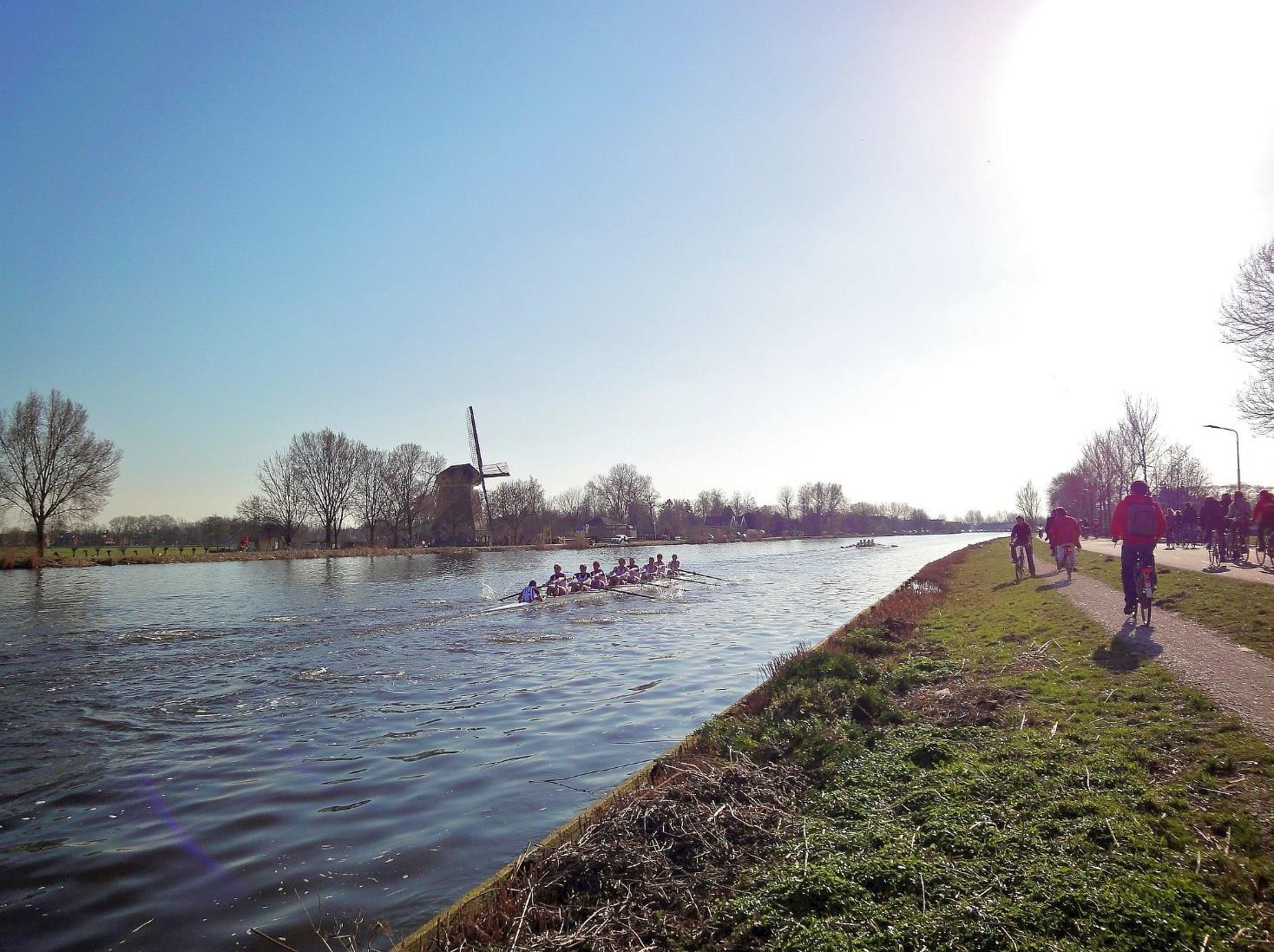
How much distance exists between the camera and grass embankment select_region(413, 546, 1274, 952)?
385 cm

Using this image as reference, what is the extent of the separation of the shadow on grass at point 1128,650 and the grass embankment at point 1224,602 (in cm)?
96

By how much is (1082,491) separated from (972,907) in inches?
2898

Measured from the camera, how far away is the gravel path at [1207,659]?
6.75 meters

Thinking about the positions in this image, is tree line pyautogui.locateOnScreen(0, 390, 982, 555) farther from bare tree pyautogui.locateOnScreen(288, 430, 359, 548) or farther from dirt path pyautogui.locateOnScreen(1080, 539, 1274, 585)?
dirt path pyautogui.locateOnScreen(1080, 539, 1274, 585)

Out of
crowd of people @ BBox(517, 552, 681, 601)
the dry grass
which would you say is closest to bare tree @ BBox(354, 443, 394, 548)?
crowd of people @ BBox(517, 552, 681, 601)

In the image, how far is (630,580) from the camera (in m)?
34.9

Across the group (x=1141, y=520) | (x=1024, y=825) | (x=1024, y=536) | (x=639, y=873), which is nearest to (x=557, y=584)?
(x=1024, y=536)

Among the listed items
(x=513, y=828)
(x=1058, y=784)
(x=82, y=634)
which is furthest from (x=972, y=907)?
(x=82, y=634)

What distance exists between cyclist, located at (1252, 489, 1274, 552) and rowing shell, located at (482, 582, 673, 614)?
21.3m

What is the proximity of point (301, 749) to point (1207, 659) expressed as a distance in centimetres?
1172

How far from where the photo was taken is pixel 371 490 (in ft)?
291

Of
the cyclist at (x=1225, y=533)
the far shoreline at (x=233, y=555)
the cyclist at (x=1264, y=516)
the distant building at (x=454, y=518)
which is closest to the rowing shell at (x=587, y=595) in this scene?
the cyclist at (x=1225, y=533)

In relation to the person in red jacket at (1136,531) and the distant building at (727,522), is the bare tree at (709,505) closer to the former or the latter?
the distant building at (727,522)

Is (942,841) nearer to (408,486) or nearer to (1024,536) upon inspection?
(1024,536)
